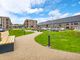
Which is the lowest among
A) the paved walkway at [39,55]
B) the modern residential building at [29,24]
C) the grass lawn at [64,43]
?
the paved walkway at [39,55]

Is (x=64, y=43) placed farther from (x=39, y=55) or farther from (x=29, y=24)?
(x=29, y=24)

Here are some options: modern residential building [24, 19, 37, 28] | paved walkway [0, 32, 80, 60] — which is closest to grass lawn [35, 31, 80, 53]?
paved walkway [0, 32, 80, 60]

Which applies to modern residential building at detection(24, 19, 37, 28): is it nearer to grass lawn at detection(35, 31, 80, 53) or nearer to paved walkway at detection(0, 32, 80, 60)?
grass lawn at detection(35, 31, 80, 53)

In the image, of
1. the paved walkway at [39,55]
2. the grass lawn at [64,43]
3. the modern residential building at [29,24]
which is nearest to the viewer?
the paved walkway at [39,55]

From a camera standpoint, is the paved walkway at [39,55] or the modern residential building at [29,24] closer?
the paved walkway at [39,55]

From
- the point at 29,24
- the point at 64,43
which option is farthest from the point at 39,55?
the point at 29,24

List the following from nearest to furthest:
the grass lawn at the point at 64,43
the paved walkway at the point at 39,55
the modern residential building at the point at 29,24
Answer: the paved walkway at the point at 39,55 → the grass lawn at the point at 64,43 → the modern residential building at the point at 29,24

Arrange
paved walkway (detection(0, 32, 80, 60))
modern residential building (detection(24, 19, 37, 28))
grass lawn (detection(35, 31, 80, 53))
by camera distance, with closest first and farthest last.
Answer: paved walkway (detection(0, 32, 80, 60)) → grass lawn (detection(35, 31, 80, 53)) → modern residential building (detection(24, 19, 37, 28))

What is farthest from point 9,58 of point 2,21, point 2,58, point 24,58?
point 2,21

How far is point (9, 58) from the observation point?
684 centimetres

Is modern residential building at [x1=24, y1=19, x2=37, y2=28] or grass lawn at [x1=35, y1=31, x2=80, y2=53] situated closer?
grass lawn at [x1=35, y1=31, x2=80, y2=53]

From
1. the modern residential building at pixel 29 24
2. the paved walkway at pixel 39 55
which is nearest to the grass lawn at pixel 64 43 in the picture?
the paved walkway at pixel 39 55

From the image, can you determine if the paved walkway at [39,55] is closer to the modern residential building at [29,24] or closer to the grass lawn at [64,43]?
the grass lawn at [64,43]

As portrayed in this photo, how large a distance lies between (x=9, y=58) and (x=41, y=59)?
1676mm
